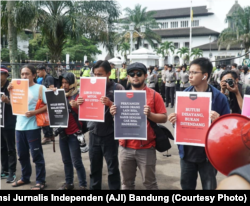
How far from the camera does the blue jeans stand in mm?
4582

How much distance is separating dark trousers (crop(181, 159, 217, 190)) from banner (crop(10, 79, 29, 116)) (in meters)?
2.54

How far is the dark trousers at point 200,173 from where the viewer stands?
3.26 m

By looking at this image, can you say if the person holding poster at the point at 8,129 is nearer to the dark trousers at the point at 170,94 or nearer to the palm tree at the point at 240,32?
the dark trousers at the point at 170,94

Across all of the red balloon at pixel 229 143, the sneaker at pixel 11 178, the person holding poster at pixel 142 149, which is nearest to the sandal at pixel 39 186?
the sneaker at pixel 11 178

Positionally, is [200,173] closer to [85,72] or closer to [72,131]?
[72,131]

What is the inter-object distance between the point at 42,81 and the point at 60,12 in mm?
8189

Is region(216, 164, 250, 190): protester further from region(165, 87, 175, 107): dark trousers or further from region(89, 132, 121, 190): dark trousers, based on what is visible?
region(165, 87, 175, 107): dark trousers

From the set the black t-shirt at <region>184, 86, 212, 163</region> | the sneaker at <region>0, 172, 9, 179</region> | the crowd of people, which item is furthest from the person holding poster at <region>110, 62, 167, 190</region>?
the sneaker at <region>0, 172, 9, 179</region>

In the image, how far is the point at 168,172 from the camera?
218 inches

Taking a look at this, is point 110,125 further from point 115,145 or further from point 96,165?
point 96,165

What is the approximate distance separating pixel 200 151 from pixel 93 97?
4.86 feet

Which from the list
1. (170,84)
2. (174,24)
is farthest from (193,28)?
(170,84)

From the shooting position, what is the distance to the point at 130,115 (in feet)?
11.6
